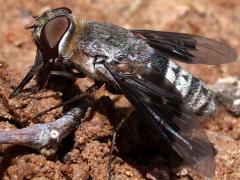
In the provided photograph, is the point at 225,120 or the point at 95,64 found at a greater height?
the point at 95,64

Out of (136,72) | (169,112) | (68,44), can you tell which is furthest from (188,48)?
(68,44)

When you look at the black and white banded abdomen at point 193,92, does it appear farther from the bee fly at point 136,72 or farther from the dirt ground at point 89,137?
the dirt ground at point 89,137

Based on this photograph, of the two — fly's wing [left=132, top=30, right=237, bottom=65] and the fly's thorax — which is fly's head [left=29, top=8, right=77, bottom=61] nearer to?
the fly's thorax

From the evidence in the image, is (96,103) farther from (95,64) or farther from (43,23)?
(43,23)

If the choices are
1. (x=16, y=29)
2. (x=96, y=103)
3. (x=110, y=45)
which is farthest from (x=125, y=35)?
(x=16, y=29)

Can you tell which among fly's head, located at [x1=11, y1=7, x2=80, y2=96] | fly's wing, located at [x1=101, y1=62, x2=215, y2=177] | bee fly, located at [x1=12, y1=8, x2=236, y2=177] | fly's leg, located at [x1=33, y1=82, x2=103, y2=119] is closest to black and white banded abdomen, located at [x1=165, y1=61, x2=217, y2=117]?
bee fly, located at [x1=12, y1=8, x2=236, y2=177]
